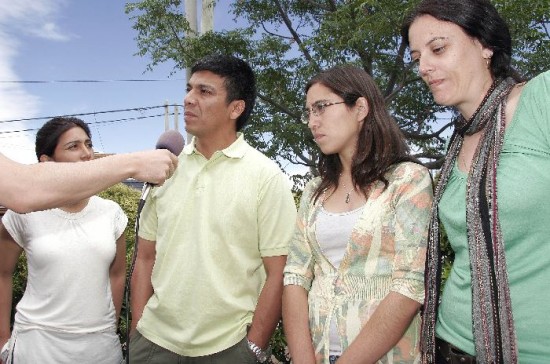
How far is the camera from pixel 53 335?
2945 mm

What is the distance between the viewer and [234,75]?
11.1 ft

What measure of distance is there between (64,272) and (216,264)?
95cm

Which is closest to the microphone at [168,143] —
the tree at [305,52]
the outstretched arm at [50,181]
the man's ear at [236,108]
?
the man's ear at [236,108]

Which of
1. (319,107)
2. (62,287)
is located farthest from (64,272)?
(319,107)

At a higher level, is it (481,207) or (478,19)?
(478,19)

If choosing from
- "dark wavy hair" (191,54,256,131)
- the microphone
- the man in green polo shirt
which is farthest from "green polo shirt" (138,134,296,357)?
"dark wavy hair" (191,54,256,131)

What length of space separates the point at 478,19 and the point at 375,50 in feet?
43.7

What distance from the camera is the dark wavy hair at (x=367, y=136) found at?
245 centimetres

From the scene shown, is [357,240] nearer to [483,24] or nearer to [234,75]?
[483,24]

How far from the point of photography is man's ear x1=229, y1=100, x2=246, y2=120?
330 cm

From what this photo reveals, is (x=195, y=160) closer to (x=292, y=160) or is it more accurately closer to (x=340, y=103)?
(x=340, y=103)

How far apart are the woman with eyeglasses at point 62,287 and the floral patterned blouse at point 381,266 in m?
1.41

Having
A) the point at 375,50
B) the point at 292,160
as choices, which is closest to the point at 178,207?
the point at 375,50

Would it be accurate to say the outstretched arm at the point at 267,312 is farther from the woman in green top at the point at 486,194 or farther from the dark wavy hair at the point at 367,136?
the woman in green top at the point at 486,194
